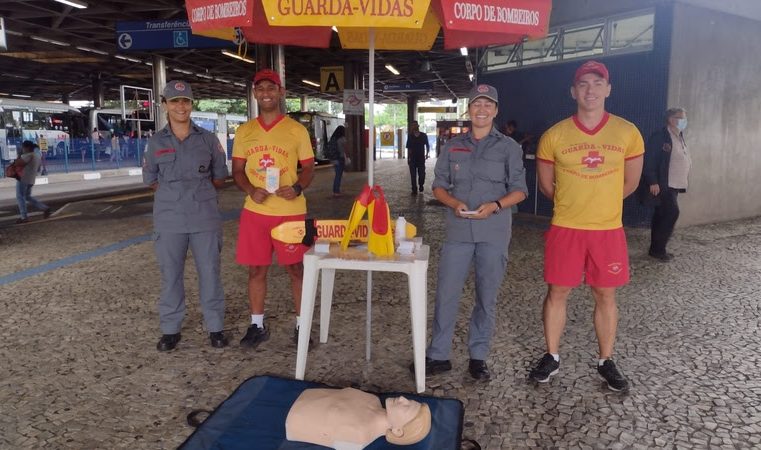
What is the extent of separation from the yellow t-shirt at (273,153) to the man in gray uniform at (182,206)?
282 mm

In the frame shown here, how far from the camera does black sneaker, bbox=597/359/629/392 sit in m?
3.12

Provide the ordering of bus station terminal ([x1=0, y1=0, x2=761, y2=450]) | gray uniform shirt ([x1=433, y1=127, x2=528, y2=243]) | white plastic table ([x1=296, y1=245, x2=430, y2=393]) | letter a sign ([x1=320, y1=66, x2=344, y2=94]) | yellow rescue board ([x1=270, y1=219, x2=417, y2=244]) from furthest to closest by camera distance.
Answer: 1. letter a sign ([x1=320, y1=66, x2=344, y2=94])
2. yellow rescue board ([x1=270, y1=219, x2=417, y2=244])
3. gray uniform shirt ([x1=433, y1=127, x2=528, y2=243])
4. white plastic table ([x1=296, y1=245, x2=430, y2=393])
5. bus station terminal ([x1=0, y1=0, x2=761, y2=450])

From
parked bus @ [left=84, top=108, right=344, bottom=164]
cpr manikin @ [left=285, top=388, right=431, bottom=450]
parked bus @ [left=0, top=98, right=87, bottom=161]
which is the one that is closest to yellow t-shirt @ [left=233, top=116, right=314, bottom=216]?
cpr manikin @ [left=285, top=388, right=431, bottom=450]

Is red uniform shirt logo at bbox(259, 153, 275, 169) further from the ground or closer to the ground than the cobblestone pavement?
further from the ground

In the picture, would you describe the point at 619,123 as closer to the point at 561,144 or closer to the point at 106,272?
the point at 561,144

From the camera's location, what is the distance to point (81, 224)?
9.33m

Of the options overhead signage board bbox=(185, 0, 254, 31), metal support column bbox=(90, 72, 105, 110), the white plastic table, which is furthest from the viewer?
metal support column bbox=(90, 72, 105, 110)

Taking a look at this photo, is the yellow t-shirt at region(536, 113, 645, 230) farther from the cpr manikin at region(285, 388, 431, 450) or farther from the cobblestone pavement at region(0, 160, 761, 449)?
the cpr manikin at region(285, 388, 431, 450)

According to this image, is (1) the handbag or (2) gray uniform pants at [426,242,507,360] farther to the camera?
(1) the handbag

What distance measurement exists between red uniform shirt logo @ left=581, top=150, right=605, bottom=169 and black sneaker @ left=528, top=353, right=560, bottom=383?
1.16 metres

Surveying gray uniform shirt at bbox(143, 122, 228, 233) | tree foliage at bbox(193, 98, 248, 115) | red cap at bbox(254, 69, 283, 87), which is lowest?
gray uniform shirt at bbox(143, 122, 228, 233)

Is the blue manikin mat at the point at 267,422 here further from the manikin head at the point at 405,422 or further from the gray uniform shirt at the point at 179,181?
the gray uniform shirt at the point at 179,181

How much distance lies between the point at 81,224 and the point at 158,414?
25.1 feet

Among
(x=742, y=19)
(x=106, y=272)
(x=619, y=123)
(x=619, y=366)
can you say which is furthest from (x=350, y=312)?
(x=742, y=19)
